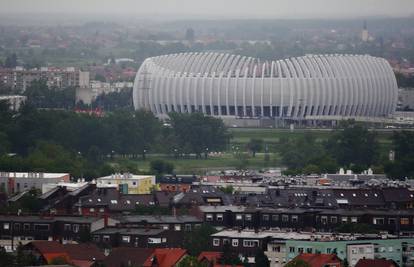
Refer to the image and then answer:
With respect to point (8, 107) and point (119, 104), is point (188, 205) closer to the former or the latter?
point (8, 107)

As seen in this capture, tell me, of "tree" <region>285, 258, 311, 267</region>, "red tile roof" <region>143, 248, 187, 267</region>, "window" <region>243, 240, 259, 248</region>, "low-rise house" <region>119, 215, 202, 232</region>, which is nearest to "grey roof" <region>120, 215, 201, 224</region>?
"low-rise house" <region>119, 215, 202, 232</region>

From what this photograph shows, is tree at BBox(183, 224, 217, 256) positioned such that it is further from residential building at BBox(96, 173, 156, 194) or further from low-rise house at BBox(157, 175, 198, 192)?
residential building at BBox(96, 173, 156, 194)

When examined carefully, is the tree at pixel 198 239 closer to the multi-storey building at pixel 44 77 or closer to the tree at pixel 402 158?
the tree at pixel 402 158

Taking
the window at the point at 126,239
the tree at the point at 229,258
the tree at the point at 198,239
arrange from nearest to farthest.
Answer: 1. the tree at the point at 229,258
2. the tree at the point at 198,239
3. the window at the point at 126,239

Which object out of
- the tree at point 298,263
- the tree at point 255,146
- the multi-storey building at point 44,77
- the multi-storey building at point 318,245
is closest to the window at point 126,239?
the multi-storey building at point 318,245

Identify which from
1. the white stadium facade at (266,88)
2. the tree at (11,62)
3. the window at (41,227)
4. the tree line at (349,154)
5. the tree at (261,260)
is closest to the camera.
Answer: the tree at (261,260)

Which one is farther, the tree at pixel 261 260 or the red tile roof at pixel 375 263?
the tree at pixel 261 260

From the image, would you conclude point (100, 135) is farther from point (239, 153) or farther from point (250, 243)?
point (250, 243)

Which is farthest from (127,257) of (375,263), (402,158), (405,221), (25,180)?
(402,158)
